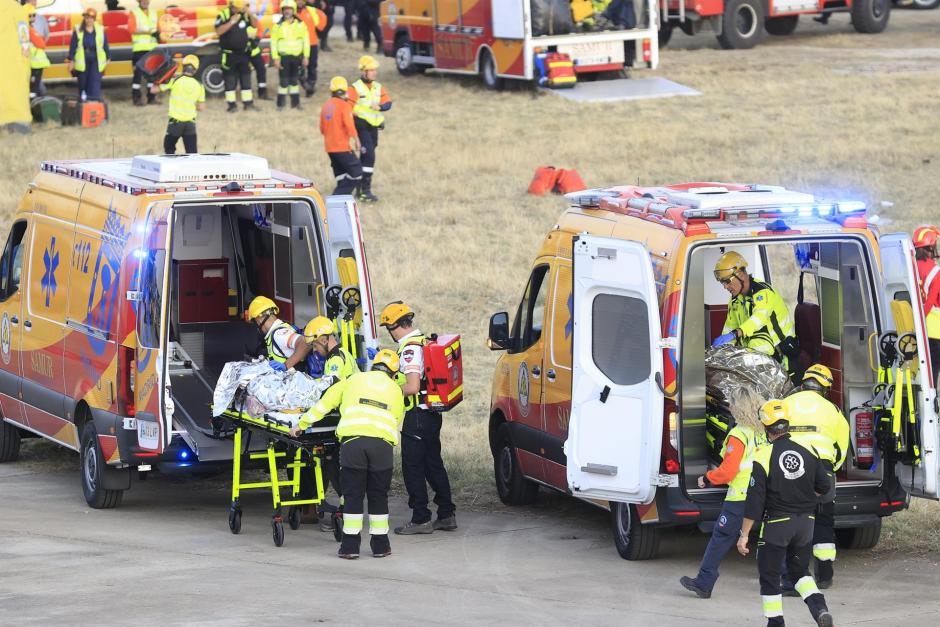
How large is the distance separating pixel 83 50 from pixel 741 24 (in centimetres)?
1340

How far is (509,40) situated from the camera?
92.6ft

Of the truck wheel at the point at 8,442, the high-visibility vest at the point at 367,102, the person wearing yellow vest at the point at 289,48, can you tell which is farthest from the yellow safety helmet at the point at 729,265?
the person wearing yellow vest at the point at 289,48

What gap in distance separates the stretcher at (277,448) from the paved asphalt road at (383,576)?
250 mm

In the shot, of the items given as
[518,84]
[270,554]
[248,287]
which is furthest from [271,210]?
[518,84]

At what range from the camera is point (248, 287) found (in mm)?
13367

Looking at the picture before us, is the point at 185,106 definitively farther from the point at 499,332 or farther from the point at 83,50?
the point at 499,332

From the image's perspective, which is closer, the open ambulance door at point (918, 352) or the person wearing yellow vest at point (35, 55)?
the open ambulance door at point (918, 352)

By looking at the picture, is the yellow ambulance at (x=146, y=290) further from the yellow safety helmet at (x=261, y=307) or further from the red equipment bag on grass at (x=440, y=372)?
the red equipment bag on grass at (x=440, y=372)

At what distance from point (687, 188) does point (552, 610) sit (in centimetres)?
328

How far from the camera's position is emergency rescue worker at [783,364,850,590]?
8914 millimetres

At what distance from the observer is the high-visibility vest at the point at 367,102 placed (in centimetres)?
2169

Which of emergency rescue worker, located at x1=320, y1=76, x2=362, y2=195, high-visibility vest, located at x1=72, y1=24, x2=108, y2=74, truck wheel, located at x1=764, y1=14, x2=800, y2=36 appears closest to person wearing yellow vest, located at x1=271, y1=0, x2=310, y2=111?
high-visibility vest, located at x1=72, y1=24, x2=108, y2=74

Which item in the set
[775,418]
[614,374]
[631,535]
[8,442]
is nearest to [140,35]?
[8,442]

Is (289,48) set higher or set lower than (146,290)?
higher
